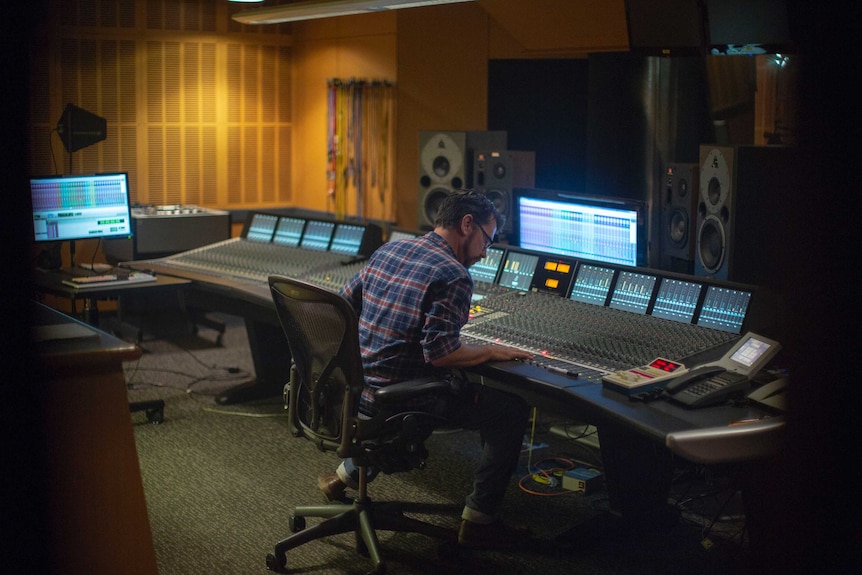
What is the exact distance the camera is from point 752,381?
2602 mm

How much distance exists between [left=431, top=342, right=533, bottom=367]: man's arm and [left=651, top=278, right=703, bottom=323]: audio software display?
1.77 ft

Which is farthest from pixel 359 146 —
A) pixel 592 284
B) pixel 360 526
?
pixel 360 526

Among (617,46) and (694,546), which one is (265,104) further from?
(694,546)

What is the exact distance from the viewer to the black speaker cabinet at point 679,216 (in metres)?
3.54

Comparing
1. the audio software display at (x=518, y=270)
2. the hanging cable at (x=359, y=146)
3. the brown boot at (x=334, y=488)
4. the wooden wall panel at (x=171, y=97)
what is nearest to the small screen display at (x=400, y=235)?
the audio software display at (x=518, y=270)

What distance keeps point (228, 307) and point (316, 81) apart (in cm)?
316

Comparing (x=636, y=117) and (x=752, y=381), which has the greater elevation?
(x=636, y=117)

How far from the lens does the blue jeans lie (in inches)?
117

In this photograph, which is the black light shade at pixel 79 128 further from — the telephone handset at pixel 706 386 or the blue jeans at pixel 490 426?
the telephone handset at pixel 706 386

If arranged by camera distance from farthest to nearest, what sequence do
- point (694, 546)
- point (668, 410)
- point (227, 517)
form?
point (227, 517) < point (694, 546) < point (668, 410)

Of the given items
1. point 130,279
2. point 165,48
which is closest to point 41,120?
point 165,48

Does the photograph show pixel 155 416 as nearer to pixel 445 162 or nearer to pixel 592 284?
pixel 445 162

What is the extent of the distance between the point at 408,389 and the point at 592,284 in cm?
93

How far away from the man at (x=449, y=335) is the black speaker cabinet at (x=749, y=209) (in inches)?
31.4
